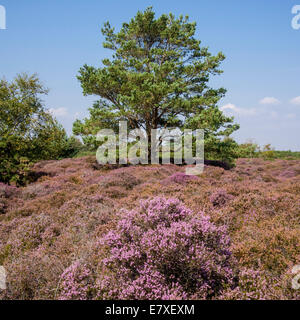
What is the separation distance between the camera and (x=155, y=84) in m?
15.7

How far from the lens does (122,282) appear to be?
283 centimetres

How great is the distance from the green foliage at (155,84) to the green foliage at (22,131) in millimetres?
2562

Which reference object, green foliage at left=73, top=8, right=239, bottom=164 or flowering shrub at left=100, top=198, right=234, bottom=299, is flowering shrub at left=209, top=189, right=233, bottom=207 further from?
green foliage at left=73, top=8, right=239, bottom=164

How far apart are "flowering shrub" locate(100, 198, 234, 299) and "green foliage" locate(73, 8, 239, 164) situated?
1256cm

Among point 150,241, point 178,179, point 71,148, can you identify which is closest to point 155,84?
point 178,179

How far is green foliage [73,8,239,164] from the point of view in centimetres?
1598

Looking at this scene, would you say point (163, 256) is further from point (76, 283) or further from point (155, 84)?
point (155, 84)

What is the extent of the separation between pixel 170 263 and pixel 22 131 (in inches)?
581

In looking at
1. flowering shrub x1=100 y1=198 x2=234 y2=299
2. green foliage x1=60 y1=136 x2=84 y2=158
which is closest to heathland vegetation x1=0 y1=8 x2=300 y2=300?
flowering shrub x1=100 y1=198 x2=234 y2=299

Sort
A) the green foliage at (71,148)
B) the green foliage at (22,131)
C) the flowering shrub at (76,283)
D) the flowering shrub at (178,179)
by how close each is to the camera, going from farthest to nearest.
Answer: the green foliage at (71,148) → the green foliage at (22,131) → the flowering shrub at (178,179) → the flowering shrub at (76,283)

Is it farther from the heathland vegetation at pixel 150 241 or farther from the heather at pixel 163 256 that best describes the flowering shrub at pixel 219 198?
the heather at pixel 163 256

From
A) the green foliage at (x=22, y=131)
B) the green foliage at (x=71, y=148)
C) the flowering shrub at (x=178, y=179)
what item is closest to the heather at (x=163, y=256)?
the flowering shrub at (x=178, y=179)

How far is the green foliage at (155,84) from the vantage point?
16.0 metres
